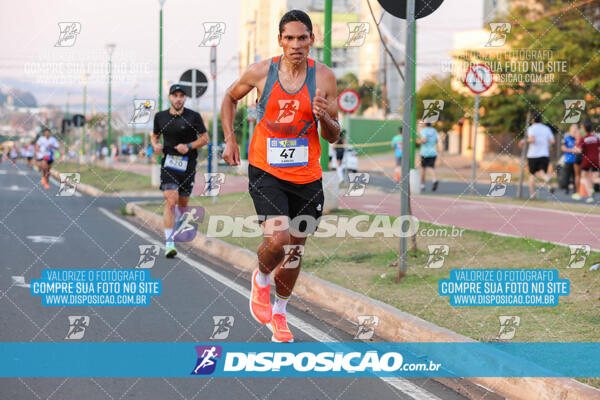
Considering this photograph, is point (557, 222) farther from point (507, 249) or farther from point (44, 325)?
point (44, 325)

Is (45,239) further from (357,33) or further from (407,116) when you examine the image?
(407,116)

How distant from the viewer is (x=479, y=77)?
10695 millimetres

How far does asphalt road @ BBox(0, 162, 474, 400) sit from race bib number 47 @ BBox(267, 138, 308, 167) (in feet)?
4.13

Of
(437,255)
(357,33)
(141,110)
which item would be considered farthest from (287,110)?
(141,110)

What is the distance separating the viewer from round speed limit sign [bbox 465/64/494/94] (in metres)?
10.2

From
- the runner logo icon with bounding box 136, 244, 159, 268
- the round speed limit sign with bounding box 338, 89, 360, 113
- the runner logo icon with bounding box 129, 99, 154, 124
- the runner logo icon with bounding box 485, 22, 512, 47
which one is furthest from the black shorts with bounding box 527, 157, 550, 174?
the runner logo icon with bounding box 129, 99, 154, 124

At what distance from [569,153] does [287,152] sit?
53.7 ft

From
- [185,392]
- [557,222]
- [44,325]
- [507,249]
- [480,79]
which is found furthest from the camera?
[557,222]

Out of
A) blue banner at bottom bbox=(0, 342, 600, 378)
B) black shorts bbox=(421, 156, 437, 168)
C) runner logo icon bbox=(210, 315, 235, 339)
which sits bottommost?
black shorts bbox=(421, 156, 437, 168)

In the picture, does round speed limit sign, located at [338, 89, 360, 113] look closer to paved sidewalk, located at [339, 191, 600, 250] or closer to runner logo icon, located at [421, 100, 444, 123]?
paved sidewalk, located at [339, 191, 600, 250]

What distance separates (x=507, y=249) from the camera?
866 centimetres

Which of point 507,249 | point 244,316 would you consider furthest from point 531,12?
point 244,316

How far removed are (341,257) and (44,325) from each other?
4.05 m

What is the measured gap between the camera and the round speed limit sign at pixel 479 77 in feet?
33.5
